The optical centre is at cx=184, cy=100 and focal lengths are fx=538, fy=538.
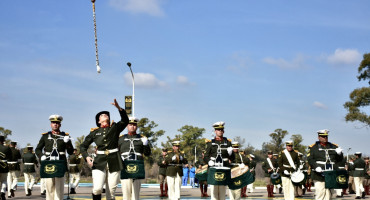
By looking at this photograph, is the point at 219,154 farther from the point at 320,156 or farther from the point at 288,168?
the point at 288,168

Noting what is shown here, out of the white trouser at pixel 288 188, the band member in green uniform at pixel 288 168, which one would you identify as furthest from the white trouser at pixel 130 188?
the white trouser at pixel 288 188

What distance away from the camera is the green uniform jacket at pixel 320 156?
47.6 feet

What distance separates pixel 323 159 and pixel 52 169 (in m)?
7.11

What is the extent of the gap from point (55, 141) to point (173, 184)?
825 cm

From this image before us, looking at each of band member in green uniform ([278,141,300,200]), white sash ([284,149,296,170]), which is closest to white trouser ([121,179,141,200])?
band member in green uniform ([278,141,300,200])

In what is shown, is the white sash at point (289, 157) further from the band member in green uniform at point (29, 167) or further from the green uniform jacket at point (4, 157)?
the band member in green uniform at point (29, 167)

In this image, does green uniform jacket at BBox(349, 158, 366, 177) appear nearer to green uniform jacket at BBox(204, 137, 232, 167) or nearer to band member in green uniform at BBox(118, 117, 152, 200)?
green uniform jacket at BBox(204, 137, 232, 167)

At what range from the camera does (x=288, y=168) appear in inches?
709

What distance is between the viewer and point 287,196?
1773 cm

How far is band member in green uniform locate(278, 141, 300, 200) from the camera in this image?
17.7 metres

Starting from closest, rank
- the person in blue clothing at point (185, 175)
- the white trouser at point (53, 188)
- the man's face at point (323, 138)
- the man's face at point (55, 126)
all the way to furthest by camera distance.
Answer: the white trouser at point (53, 188) → the man's face at point (55, 126) → the man's face at point (323, 138) → the person in blue clothing at point (185, 175)

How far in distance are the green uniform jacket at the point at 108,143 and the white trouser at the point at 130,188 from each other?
2039mm

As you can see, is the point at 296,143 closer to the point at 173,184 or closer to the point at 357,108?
the point at 357,108

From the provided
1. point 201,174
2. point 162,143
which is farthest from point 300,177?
point 162,143
